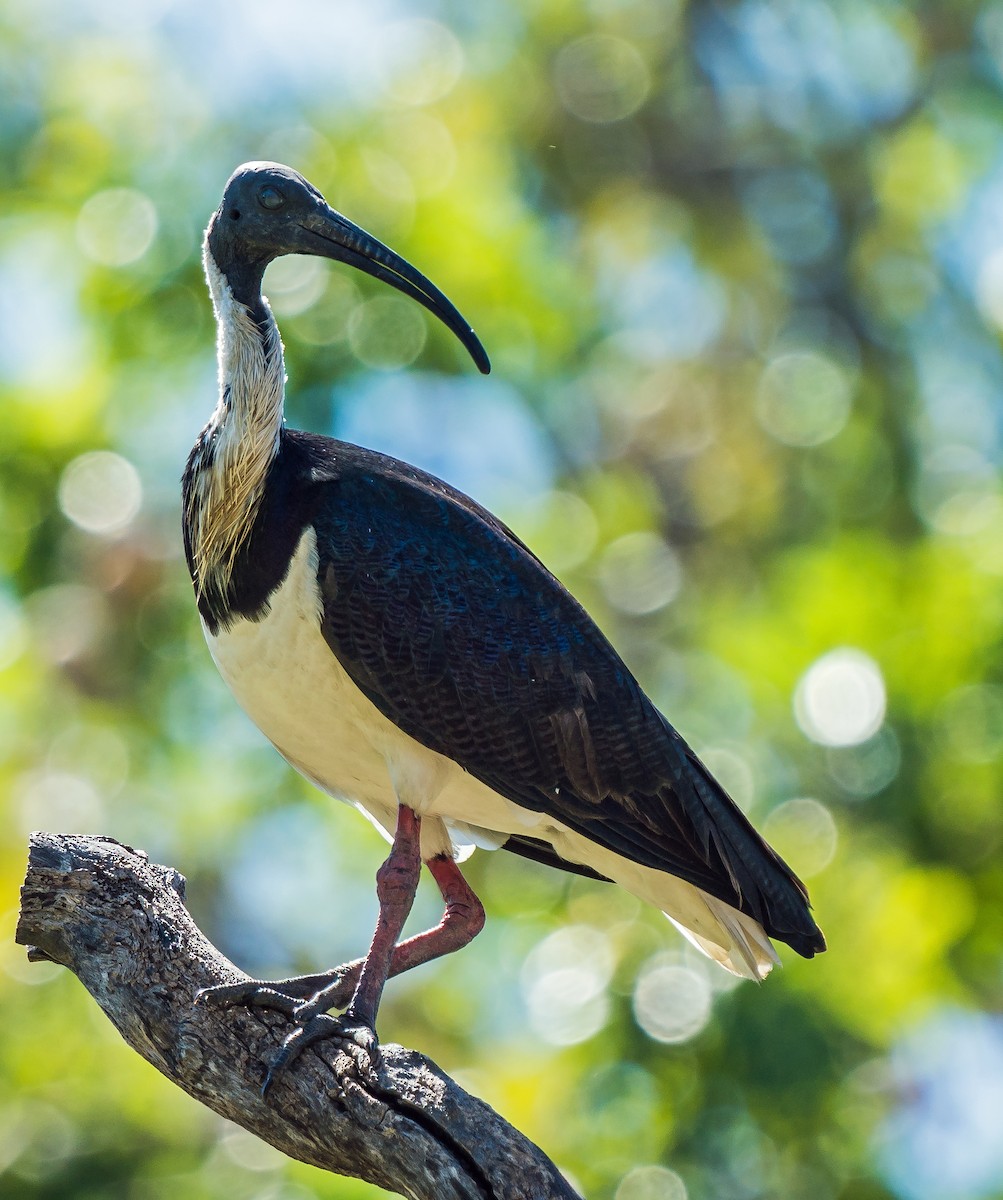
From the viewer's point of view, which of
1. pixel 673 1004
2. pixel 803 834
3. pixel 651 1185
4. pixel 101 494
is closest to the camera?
pixel 651 1185

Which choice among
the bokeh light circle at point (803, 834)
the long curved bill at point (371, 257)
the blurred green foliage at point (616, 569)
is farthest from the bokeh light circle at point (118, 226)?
the long curved bill at point (371, 257)

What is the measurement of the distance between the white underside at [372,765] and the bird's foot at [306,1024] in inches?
33.4

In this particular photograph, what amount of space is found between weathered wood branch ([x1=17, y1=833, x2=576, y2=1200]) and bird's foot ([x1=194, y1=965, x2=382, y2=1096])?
0.03 metres

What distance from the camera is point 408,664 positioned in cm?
564

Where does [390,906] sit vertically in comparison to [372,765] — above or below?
below

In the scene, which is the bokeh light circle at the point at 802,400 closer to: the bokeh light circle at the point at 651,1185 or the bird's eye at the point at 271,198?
the bokeh light circle at the point at 651,1185

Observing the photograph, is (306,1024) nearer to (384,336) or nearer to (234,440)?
(234,440)

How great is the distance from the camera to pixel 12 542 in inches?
575

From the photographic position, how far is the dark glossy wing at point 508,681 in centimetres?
565

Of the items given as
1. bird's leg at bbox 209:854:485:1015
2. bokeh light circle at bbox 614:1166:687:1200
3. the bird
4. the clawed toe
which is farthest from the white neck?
bokeh light circle at bbox 614:1166:687:1200

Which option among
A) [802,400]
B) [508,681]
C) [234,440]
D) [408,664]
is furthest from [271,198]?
[802,400]

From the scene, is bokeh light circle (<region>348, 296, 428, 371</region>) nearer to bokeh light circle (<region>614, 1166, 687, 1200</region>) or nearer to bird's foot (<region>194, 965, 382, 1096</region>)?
bokeh light circle (<region>614, 1166, 687, 1200</region>)

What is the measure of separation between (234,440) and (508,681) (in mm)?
1251

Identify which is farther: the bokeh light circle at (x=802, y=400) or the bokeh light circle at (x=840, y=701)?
the bokeh light circle at (x=802, y=400)
